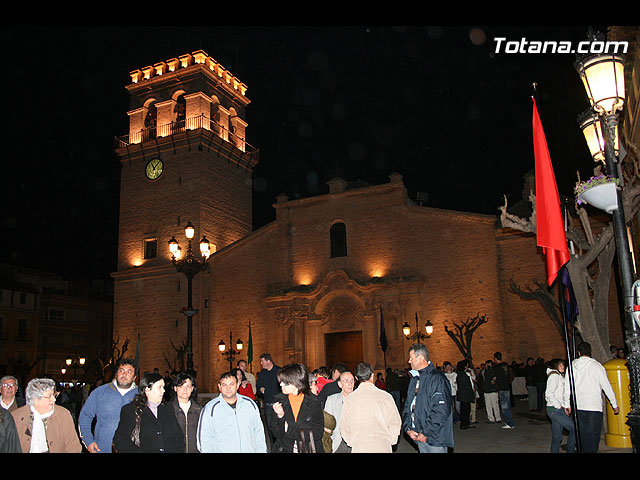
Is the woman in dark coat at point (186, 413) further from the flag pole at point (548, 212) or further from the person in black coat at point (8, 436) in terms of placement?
the flag pole at point (548, 212)

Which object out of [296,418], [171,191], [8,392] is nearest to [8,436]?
[8,392]

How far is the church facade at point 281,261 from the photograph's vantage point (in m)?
26.9

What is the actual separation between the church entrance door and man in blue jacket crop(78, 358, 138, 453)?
2321cm

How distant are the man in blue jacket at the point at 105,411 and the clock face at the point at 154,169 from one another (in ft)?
95.0

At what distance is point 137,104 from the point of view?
36406mm

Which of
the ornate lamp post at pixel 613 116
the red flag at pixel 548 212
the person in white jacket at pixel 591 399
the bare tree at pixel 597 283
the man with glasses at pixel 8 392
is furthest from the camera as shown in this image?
the bare tree at pixel 597 283

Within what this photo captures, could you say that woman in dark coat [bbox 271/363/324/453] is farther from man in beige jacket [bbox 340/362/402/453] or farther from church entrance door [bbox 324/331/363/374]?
church entrance door [bbox 324/331/363/374]

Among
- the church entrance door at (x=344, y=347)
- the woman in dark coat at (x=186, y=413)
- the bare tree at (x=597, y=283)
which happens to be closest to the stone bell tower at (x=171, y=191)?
the church entrance door at (x=344, y=347)

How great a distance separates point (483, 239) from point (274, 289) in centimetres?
1104

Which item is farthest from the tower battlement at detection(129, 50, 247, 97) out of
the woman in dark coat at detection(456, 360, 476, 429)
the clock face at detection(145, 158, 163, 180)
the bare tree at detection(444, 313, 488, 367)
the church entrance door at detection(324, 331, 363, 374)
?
the woman in dark coat at detection(456, 360, 476, 429)

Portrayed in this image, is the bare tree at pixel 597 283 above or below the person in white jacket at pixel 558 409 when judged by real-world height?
above

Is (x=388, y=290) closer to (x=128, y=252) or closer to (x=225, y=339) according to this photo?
(x=225, y=339)

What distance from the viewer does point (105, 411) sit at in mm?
6410

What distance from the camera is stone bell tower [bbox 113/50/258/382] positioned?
3191 centimetres
